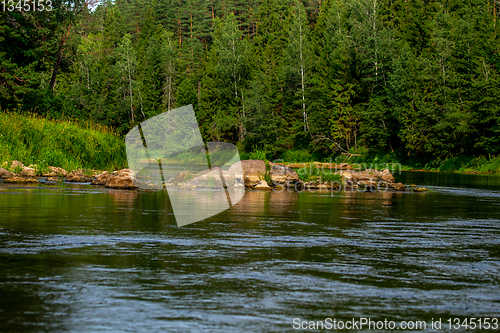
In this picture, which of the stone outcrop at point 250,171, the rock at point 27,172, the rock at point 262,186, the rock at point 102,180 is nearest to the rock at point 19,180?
the rock at point 27,172

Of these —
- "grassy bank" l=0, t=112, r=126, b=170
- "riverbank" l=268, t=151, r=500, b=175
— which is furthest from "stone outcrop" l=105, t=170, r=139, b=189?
"riverbank" l=268, t=151, r=500, b=175

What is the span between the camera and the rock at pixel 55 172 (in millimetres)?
22766

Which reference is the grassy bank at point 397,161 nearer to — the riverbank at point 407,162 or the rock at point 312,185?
the riverbank at point 407,162

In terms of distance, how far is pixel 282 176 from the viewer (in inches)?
950

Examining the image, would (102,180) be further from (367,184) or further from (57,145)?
(367,184)

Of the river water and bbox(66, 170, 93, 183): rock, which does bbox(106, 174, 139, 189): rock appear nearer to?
bbox(66, 170, 93, 183): rock

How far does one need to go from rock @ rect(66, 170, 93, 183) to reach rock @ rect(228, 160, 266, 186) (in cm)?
646

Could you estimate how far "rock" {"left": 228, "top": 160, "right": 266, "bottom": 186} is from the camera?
23234 millimetres

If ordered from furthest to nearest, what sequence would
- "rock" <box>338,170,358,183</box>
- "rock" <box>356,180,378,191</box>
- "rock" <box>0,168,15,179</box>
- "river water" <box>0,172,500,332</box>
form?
"rock" <box>338,170,358,183</box> < "rock" <box>356,180,378,191</box> < "rock" <box>0,168,15,179</box> < "river water" <box>0,172,500,332</box>

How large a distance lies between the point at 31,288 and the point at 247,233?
4.91m

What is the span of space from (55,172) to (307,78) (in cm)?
5036

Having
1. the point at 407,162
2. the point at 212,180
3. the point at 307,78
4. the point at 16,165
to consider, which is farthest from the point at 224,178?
the point at 307,78

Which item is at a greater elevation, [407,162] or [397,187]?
[407,162]

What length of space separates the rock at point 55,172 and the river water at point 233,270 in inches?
414
